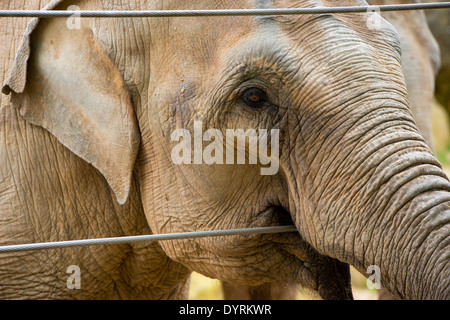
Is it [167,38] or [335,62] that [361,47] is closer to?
[335,62]

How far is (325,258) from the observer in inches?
95.1

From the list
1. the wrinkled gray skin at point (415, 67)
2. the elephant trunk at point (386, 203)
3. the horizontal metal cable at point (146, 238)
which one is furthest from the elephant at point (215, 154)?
the wrinkled gray skin at point (415, 67)

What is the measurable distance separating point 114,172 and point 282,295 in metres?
1.64

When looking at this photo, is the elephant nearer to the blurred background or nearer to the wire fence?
the wire fence

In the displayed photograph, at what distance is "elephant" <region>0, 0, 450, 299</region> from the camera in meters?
1.99

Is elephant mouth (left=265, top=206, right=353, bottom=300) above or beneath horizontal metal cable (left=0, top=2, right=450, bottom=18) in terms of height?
beneath

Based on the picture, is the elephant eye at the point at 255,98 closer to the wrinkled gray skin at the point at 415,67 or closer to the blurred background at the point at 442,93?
the wrinkled gray skin at the point at 415,67

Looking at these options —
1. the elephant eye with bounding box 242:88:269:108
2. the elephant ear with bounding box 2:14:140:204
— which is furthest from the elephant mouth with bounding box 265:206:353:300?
the elephant ear with bounding box 2:14:140:204

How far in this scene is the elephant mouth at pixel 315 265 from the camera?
2391mm

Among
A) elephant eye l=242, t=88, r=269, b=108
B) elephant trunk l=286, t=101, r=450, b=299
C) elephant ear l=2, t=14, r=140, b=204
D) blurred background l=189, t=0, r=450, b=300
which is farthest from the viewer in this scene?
blurred background l=189, t=0, r=450, b=300

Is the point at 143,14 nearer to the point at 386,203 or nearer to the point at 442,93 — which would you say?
the point at 386,203

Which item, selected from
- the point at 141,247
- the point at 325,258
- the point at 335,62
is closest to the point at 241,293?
the point at 141,247

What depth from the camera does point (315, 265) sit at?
7.92 ft

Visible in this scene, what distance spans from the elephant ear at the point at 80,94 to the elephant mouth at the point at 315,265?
560 millimetres
